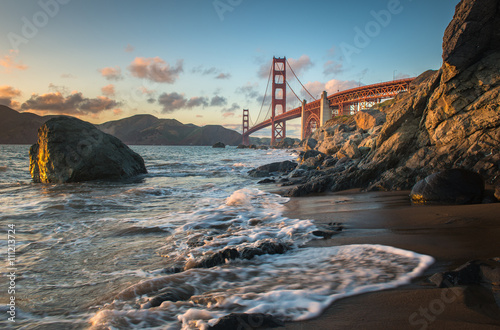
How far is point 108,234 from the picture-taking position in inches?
141

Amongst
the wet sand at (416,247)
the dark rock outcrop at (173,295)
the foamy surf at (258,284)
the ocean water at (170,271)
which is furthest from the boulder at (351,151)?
the dark rock outcrop at (173,295)

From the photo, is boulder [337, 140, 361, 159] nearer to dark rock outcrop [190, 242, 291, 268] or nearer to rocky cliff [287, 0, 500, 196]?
rocky cliff [287, 0, 500, 196]

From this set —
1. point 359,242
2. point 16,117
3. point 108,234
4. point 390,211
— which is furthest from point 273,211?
point 16,117

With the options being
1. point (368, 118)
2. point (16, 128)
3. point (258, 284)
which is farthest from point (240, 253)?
point (16, 128)

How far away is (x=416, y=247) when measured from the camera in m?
2.40

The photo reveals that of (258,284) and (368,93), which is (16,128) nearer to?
(368,93)

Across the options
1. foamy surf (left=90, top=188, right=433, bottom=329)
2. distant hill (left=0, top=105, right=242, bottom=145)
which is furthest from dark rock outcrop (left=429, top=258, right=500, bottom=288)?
distant hill (left=0, top=105, right=242, bottom=145)

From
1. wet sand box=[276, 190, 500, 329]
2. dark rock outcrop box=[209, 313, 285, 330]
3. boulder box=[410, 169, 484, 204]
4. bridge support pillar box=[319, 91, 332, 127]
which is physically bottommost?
dark rock outcrop box=[209, 313, 285, 330]

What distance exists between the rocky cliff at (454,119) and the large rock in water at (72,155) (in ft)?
22.5

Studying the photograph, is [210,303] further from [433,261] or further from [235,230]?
[235,230]

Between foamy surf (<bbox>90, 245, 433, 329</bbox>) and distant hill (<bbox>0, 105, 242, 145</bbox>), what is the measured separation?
319 ft

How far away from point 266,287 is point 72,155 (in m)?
9.57

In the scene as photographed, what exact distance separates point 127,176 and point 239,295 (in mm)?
9561

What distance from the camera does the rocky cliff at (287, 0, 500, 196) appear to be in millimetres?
4500
